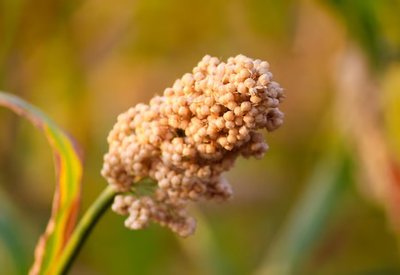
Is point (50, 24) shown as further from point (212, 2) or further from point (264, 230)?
point (264, 230)

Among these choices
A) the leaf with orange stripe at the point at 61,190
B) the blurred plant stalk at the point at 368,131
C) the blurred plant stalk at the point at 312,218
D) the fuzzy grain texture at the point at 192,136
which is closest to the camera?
the fuzzy grain texture at the point at 192,136

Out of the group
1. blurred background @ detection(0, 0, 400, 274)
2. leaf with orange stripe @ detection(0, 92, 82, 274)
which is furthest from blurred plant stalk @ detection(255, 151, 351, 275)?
leaf with orange stripe @ detection(0, 92, 82, 274)

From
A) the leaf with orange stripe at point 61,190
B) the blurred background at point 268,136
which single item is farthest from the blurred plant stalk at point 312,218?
the leaf with orange stripe at point 61,190

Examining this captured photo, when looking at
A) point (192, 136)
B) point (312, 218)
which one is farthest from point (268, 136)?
point (192, 136)

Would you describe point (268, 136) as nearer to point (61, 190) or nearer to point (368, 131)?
point (368, 131)

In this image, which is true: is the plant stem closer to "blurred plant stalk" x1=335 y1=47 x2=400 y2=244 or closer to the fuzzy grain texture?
the fuzzy grain texture

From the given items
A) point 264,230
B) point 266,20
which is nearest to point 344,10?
point 266,20

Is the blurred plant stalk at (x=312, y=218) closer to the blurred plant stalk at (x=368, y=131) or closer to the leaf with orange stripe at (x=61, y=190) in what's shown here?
the blurred plant stalk at (x=368, y=131)
